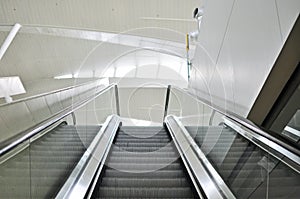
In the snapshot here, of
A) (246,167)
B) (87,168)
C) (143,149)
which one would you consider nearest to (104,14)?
(143,149)

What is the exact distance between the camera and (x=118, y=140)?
17.4 feet

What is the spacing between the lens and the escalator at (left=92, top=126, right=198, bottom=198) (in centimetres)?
304

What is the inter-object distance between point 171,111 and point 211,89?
3.20 m

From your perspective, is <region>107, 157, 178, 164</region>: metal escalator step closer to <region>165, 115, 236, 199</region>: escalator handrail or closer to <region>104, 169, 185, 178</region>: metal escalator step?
<region>165, 115, 236, 199</region>: escalator handrail

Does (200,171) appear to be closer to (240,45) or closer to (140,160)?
(140,160)

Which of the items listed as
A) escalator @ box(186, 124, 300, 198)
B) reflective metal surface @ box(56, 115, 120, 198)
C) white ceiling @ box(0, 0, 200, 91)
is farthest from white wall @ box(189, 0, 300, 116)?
white ceiling @ box(0, 0, 200, 91)

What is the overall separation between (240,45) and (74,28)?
9652 mm

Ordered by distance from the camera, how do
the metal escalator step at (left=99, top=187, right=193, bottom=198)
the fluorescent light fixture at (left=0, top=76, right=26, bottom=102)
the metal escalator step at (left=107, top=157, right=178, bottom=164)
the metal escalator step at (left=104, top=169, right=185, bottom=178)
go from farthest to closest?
the fluorescent light fixture at (left=0, top=76, right=26, bottom=102) < the metal escalator step at (left=107, top=157, right=178, bottom=164) < the metal escalator step at (left=104, top=169, right=185, bottom=178) < the metal escalator step at (left=99, top=187, right=193, bottom=198)

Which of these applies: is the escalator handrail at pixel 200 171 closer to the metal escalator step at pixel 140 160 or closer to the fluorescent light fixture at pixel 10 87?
the metal escalator step at pixel 140 160

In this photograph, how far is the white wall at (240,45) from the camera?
3.09 metres

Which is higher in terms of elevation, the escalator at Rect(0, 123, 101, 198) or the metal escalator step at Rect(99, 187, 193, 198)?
the escalator at Rect(0, 123, 101, 198)

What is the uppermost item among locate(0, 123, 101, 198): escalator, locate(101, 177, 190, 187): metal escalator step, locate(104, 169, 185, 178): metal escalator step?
locate(0, 123, 101, 198): escalator

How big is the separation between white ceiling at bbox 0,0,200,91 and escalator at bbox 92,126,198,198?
753 cm

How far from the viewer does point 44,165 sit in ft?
7.95
